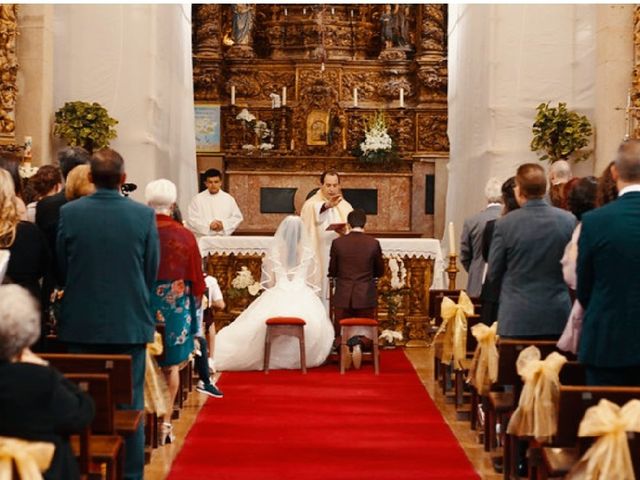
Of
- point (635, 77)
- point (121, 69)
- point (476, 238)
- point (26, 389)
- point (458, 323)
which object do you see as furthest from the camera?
point (121, 69)

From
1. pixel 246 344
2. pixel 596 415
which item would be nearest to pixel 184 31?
pixel 246 344

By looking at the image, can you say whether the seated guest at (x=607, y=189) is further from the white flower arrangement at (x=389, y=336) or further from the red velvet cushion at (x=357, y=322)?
the white flower arrangement at (x=389, y=336)

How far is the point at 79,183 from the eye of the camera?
7441 mm

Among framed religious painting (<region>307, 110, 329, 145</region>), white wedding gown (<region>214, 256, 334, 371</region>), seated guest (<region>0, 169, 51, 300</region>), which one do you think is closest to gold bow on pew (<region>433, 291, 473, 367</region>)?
white wedding gown (<region>214, 256, 334, 371</region>)

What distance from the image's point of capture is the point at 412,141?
2036cm

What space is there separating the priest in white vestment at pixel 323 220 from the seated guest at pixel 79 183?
6875mm

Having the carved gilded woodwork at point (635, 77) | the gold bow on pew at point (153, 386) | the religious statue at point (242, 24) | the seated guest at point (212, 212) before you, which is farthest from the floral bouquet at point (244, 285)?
the religious statue at point (242, 24)

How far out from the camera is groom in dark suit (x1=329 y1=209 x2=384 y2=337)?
12.7 meters

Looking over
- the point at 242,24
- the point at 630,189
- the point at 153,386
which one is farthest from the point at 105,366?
the point at 242,24

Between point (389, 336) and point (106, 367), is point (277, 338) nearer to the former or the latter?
point (389, 336)

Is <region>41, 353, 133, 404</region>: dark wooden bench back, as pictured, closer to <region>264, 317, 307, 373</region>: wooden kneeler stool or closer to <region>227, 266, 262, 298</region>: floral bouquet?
<region>264, 317, 307, 373</region>: wooden kneeler stool

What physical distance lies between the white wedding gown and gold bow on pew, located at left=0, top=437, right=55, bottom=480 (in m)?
8.17

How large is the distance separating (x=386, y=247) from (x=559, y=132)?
2445 millimetres

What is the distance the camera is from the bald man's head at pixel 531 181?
743 centimetres
